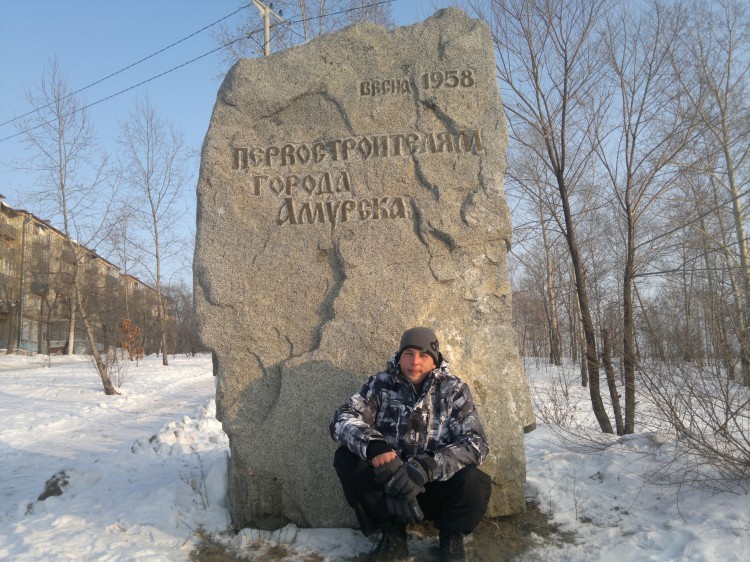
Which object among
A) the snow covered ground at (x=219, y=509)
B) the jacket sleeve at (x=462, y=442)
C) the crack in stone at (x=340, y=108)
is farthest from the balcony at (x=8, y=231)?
the jacket sleeve at (x=462, y=442)

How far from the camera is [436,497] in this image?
107 inches

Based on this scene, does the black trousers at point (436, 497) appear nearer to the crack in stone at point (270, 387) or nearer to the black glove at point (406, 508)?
the black glove at point (406, 508)

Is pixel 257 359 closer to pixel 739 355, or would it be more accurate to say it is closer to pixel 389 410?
pixel 389 410

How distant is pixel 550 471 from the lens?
3.99 m

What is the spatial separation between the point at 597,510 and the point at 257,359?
2.31m

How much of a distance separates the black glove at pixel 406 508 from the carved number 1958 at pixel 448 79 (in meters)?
2.61

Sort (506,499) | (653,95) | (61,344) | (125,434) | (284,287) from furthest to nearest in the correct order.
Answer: (61,344) < (125,434) < (653,95) < (284,287) < (506,499)

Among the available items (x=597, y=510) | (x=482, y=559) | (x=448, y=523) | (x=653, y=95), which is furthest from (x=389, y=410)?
(x=653, y=95)

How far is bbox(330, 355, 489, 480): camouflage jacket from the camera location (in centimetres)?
274

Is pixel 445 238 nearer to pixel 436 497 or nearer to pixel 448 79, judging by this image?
pixel 448 79

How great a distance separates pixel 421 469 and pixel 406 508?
0.61 ft

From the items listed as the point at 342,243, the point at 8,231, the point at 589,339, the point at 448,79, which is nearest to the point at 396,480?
the point at 342,243

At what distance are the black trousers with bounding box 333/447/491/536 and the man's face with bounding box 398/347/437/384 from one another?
1.66 feet

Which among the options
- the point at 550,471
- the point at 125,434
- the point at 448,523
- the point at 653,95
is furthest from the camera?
the point at 125,434
